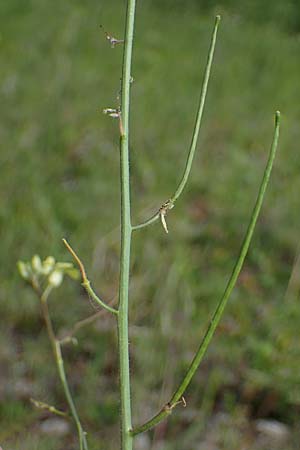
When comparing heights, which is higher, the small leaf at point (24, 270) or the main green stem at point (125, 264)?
the main green stem at point (125, 264)

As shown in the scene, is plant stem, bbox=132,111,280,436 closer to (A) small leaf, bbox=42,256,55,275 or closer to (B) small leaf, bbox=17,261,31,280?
(A) small leaf, bbox=42,256,55,275

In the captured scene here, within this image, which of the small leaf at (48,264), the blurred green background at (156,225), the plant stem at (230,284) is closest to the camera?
the plant stem at (230,284)

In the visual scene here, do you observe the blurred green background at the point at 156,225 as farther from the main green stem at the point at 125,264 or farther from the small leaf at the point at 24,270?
the main green stem at the point at 125,264

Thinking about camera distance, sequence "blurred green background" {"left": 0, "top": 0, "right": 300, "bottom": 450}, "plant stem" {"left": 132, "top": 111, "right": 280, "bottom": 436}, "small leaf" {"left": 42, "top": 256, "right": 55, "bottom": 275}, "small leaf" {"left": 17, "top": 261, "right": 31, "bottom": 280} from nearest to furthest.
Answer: "plant stem" {"left": 132, "top": 111, "right": 280, "bottom": 436}, "small leaf" {"left": 42, "top": 256, "right": 55, "bottom": 275}, "small leaf" {"left": 17, "top": 261, "right": 31, "bottom": 280}, "blurred green background" {"left": 0, "top": 0, "right": 300, "bottom": 450}

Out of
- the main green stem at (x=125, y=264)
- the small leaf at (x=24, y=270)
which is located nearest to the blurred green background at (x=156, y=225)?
the small leaf at (x=24, y=270)

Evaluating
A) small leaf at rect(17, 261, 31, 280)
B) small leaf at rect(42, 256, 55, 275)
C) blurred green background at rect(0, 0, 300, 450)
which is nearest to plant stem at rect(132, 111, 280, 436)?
small leaf at rect(42, 256, 55, 275)

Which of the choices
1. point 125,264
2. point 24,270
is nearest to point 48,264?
point 24,270

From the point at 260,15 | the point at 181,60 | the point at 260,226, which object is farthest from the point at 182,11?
the point at 260,226

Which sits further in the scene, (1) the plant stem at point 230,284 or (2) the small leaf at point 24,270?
(2) the small leaf at point 24,270

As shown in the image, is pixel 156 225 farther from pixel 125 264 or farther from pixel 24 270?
pixel 125 264

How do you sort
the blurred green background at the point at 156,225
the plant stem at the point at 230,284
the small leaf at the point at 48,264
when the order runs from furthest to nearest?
the blurred green background at the point at 156,225
the small leaf at the point at 48,264
the plant stem at the point at 230,284
